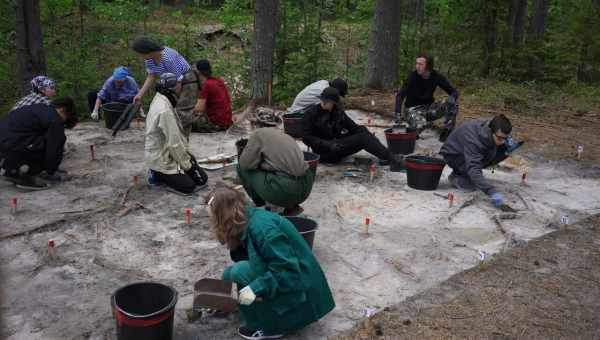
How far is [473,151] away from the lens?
638 cm

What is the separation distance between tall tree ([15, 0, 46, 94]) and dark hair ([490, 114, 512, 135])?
7.52 metres

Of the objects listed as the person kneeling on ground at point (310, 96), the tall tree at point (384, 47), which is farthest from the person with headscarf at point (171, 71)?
the tall tree at point (384, 47)

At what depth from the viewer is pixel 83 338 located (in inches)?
141

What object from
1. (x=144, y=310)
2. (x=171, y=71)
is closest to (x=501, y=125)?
(x=171, y=71)

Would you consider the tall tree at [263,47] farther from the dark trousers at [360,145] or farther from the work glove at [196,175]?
the work glove at [196,175]

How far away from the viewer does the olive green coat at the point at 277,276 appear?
127 inches

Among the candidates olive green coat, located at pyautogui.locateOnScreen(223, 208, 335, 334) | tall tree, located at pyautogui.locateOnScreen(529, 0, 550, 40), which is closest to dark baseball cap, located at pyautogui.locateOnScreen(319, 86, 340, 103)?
olive green coat, located at pyautogui.locateOnScreen(223, 208, 335, 334)

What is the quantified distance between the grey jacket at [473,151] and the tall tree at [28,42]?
23.0 ft

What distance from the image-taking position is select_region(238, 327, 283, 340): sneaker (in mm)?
3580

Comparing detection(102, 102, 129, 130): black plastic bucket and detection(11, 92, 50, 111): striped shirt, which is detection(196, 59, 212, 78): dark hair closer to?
detection(102, 102, 129, 130): black plastic bucket

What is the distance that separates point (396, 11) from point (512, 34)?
5970mm

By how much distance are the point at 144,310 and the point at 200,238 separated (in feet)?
5.08

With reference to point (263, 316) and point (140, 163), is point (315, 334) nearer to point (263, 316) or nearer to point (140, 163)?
point (263, 316)

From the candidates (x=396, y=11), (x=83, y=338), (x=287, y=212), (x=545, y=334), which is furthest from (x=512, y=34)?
(x=83, y=338)
